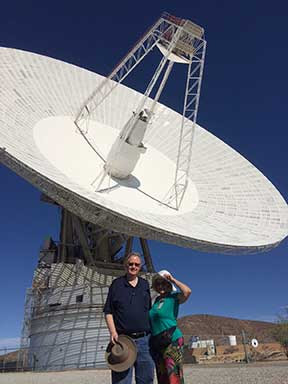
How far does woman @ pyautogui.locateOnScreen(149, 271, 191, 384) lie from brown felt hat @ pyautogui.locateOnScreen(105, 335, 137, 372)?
37cm

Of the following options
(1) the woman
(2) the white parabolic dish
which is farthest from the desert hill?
(1) the woman

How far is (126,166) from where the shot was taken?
71.5ft

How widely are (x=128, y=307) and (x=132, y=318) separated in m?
0.14

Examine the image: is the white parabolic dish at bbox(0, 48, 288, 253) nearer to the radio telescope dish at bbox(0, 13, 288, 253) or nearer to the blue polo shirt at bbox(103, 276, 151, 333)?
the radio telescope dish at bbox(0, 13, 288, 253)

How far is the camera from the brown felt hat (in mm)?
4453

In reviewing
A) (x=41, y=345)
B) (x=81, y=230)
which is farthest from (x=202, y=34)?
(x=41, y=345)

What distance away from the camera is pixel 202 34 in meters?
22.2

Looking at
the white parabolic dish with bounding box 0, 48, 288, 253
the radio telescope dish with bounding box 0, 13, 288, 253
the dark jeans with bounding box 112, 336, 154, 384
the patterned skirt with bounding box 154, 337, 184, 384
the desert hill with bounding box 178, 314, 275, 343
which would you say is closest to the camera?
the patterned skirt with bounding box 154, 337, 184, 384

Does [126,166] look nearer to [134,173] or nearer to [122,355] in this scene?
[134,173]

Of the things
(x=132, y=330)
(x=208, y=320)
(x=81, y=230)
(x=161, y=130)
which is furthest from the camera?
(x=208, y=320)

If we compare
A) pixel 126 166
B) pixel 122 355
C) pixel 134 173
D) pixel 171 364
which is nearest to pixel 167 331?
pixel 171 364

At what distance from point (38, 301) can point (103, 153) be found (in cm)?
1085

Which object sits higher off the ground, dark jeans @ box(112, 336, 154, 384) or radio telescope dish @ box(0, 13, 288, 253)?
radio telescope dish @ box(0, 13, 288, 253)

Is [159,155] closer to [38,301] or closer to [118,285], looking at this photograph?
[38,301]
